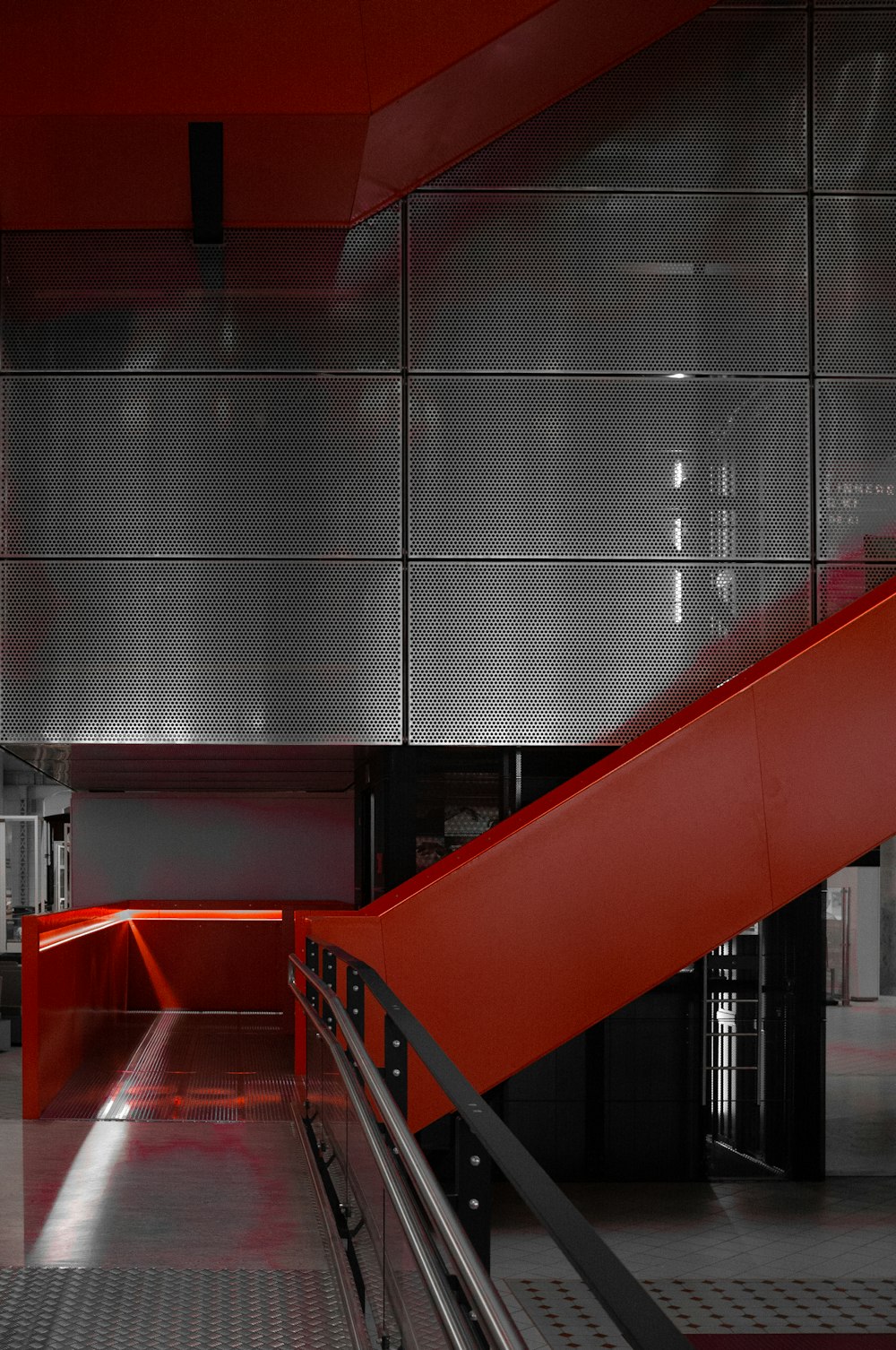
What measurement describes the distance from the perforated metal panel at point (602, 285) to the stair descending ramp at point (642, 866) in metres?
2.67

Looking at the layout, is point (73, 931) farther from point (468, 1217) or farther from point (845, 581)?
point (468, 1217)

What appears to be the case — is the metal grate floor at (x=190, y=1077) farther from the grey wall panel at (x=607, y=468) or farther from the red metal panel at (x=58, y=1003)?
the grey wall panel at (x=607, y=468)

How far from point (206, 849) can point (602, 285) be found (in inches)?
Result: 434

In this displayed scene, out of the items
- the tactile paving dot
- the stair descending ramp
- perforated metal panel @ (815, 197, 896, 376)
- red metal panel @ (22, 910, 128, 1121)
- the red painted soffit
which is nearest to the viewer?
the stair descending ramp

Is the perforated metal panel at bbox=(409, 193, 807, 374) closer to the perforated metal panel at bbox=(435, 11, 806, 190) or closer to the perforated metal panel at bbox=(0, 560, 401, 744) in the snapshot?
the perforated metal panel at bbox=(435, 11, 806, 190)

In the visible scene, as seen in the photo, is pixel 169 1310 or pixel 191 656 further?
pixel 191 656

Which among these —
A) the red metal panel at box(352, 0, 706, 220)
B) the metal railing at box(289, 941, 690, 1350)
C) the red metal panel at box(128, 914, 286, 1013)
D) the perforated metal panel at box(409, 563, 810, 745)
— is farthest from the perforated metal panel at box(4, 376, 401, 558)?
the red metal panel at box(128, 914, 286, 1013)

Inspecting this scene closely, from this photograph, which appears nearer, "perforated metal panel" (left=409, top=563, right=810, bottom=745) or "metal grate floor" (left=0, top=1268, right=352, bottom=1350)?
"metal grate floor" (left=0, top=1268, right=352, bottom=1350)

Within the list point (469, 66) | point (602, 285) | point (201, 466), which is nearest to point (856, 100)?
point (602, 285)

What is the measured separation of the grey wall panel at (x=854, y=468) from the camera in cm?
946

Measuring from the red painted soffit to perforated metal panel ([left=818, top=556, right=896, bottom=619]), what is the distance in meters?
3.76

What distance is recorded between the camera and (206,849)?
18.5 meters

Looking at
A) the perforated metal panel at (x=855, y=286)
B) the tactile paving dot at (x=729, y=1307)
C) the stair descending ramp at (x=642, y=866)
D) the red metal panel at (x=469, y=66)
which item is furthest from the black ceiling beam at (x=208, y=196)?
the tactile paving dot at (x=729, y=1307)

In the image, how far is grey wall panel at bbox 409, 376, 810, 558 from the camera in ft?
30.6
